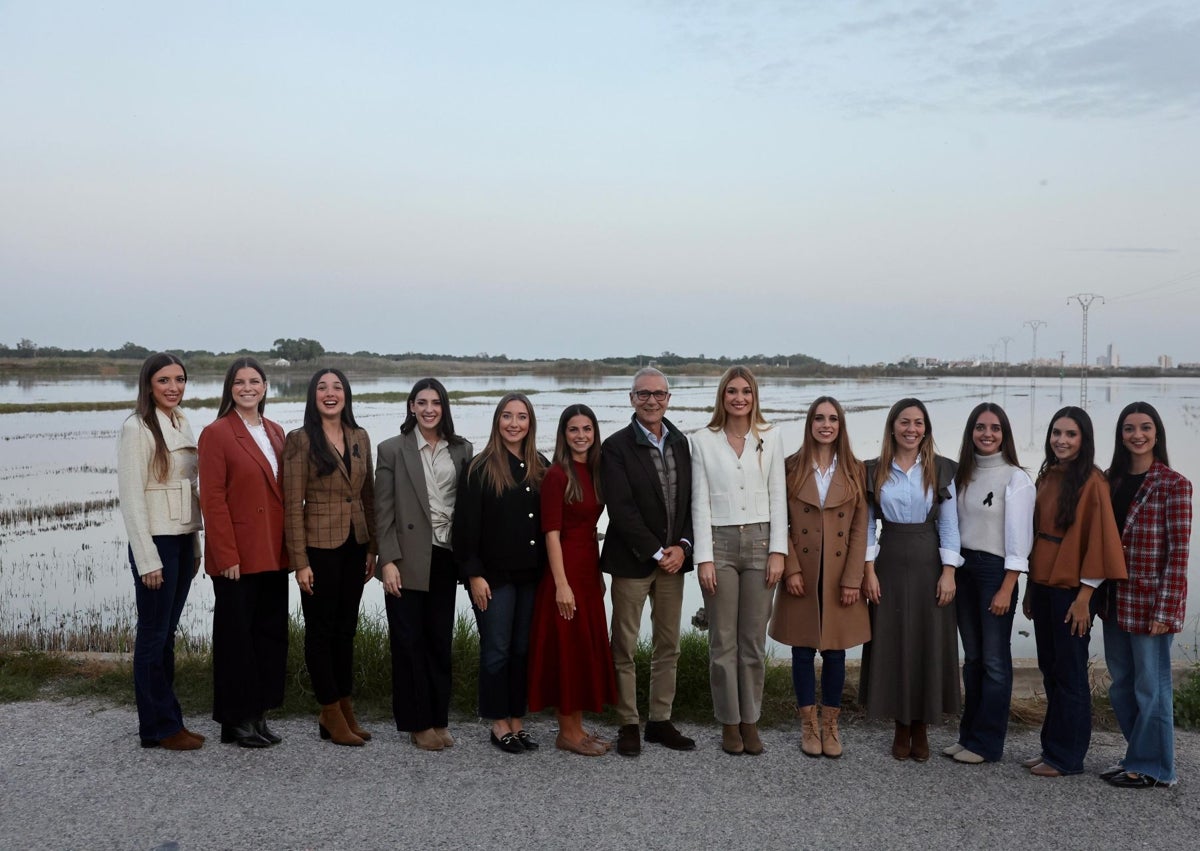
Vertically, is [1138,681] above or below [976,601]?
below

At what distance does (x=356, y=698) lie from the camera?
5.75 meters

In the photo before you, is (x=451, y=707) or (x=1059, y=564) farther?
(x=451, y=707)

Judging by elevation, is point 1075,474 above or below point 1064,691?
above

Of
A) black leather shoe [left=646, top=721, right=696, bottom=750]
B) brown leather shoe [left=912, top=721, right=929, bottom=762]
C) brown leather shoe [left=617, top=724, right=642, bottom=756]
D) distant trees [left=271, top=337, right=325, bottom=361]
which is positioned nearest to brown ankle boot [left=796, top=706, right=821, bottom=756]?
brown leather shoe [left=912, top=721, right=929, bottom=762]

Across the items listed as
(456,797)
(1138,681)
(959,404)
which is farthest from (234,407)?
(959,404)

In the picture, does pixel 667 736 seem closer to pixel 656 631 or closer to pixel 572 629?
pixel 656 631

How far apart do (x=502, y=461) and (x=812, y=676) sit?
2120mm

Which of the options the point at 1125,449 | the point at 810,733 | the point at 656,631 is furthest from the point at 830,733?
the point at 1125,449

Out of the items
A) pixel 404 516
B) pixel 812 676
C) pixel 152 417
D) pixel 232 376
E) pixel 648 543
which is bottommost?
pixel 812 676

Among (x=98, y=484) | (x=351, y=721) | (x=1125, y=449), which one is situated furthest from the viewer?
(x=98, y=484)

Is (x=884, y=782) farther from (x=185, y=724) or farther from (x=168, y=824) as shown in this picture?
(x=185, y=724)

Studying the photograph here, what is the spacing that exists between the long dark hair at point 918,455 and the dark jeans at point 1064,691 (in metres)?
0.82

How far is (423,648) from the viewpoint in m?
5.18

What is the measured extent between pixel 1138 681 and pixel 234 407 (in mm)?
4989
